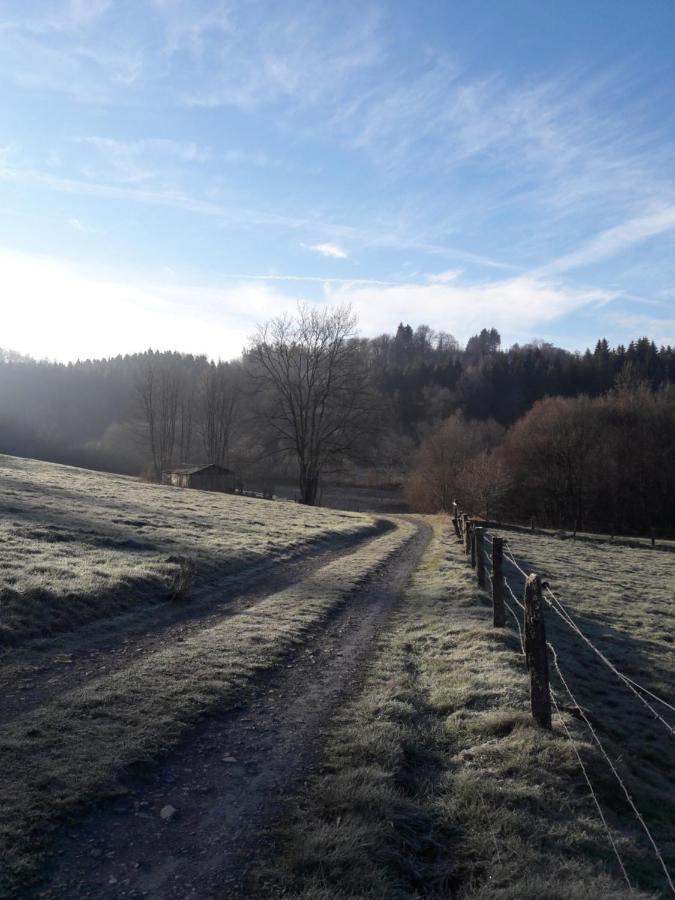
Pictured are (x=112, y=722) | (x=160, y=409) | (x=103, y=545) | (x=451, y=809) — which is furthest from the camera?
(x=160, y=409)

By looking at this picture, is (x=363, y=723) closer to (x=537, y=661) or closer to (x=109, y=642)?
(x=537, y=661)

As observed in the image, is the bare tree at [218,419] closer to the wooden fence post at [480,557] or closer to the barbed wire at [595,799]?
the wooden fence post at [480,557]

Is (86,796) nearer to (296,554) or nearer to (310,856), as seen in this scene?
(310,856)

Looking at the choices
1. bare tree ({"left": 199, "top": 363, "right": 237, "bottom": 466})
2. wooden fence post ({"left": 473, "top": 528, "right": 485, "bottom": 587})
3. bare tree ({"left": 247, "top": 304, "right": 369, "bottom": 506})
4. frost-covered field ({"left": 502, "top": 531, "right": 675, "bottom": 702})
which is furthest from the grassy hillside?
bare tree ({"left": 199, "top": 363, "right": 237, "bottom": 466})

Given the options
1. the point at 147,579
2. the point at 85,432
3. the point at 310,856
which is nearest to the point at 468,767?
the point at 310,856

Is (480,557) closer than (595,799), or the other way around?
(595,799)

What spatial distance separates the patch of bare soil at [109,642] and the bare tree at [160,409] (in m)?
63.1

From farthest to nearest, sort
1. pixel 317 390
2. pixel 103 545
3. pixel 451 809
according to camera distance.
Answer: pixel 317 390 < pixel 103 545 < pixel 451 809

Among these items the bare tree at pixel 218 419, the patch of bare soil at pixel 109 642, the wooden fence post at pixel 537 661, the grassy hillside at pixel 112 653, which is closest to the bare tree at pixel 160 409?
the bare tree at pixel 218 419

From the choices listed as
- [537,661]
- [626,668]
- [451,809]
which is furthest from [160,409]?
[451,809]

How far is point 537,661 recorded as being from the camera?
6.88m

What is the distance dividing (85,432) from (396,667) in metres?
119

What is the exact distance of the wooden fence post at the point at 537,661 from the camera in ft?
22.2

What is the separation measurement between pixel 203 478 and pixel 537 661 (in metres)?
50.8
